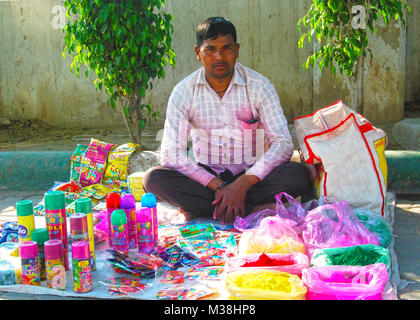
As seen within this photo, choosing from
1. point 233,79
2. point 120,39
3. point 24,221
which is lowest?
point 24,221

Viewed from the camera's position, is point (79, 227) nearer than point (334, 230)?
Yes

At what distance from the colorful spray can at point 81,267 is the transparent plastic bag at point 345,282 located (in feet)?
3.32

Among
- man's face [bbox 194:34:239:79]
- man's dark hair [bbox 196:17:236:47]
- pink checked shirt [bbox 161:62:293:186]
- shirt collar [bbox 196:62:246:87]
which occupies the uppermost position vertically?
man's dark hair [bbox 196:17:236:47]

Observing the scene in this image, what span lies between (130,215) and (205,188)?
0.77m

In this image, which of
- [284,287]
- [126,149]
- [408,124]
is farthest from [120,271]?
[408,124]

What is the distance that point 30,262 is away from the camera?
272 centimetres

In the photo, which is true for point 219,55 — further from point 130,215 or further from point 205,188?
point 130,215

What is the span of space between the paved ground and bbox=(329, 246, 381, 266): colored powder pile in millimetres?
208

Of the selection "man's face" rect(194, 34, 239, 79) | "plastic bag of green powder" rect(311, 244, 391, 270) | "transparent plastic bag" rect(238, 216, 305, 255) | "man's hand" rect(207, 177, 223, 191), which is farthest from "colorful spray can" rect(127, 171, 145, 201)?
"plastic bag of green powder" rect(311, 244, 391, 270)

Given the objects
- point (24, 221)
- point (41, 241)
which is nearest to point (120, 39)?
point (24, 221)

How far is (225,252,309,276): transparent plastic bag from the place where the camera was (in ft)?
8.96

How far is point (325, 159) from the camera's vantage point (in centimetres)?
377

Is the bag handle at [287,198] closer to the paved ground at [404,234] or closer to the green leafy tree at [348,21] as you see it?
the paved ground at [404,234]

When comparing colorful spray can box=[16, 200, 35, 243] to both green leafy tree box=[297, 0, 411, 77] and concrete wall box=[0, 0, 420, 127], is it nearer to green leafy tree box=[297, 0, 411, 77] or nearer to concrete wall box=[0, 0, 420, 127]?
green leafy tree box=[297, 0, 411, 77]
